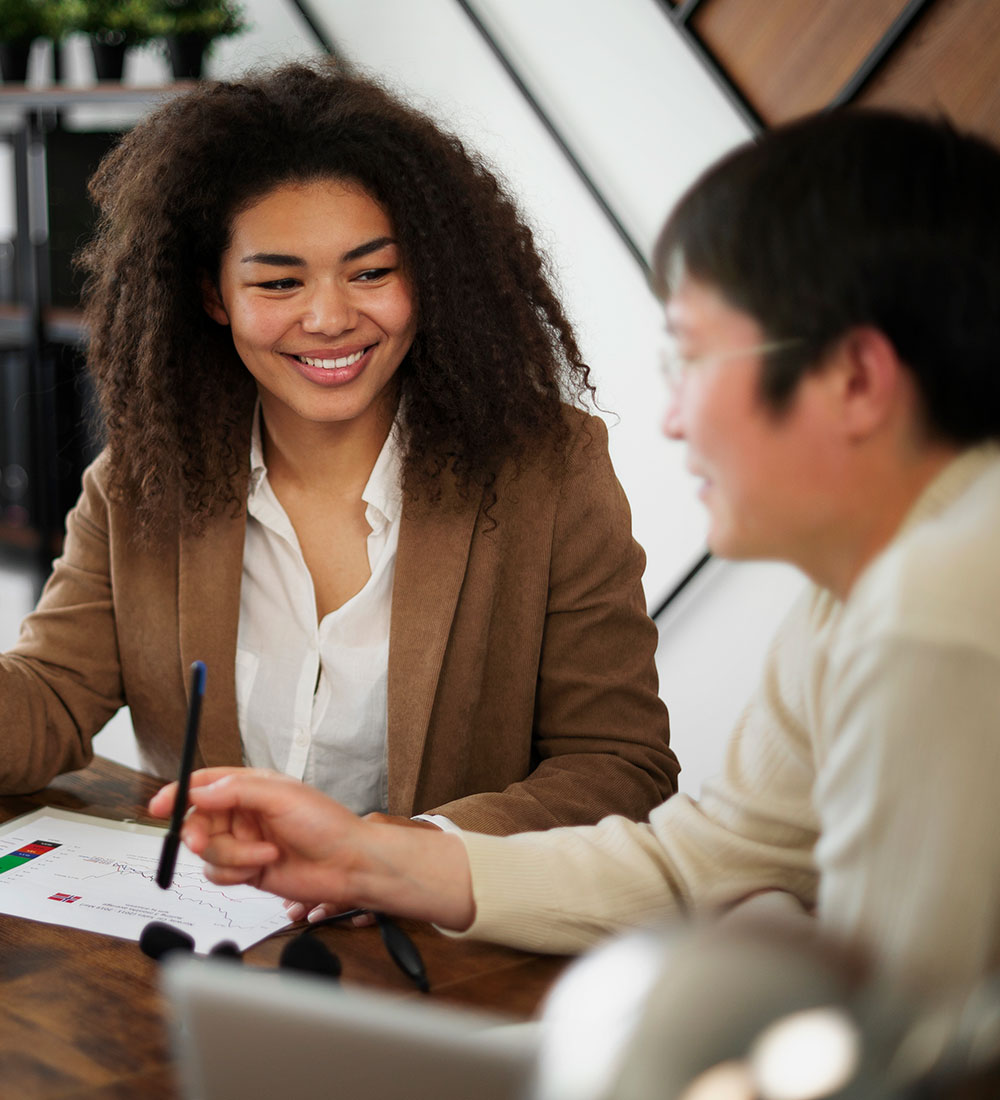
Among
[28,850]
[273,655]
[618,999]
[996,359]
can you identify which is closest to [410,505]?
[273,655]

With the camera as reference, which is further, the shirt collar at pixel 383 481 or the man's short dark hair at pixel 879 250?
the shirt collar at pixel 383 481

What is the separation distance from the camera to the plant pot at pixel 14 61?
10.9 ft

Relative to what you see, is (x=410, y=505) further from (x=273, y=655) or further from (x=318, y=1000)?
(x=318, y=1000)

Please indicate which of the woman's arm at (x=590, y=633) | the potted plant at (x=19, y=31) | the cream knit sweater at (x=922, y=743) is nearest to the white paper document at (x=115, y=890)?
the woman's arm at (x=590, y=633)

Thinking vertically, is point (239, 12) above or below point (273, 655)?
above

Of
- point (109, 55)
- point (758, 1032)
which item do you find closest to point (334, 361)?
point (758, 1032)

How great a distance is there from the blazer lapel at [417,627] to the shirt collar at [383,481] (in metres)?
0.06

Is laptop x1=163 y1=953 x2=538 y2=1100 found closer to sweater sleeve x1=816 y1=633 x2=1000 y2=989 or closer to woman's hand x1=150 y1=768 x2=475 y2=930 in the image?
sweater sleeve x1=816 y1=633 x2=1000 y2=989

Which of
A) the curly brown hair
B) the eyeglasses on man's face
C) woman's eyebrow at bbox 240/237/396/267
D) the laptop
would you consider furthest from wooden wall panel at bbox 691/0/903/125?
the laptop

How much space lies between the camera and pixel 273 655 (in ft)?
5.36

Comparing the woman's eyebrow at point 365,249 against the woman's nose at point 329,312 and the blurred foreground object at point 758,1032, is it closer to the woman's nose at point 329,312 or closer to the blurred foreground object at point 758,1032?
the woman's nose at point 329,312

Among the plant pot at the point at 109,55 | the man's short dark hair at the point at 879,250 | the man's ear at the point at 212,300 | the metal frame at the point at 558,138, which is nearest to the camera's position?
the man's short dark hair at the point at 879,250

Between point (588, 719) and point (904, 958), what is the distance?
0.89 metres

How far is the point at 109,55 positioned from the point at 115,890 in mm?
2745
